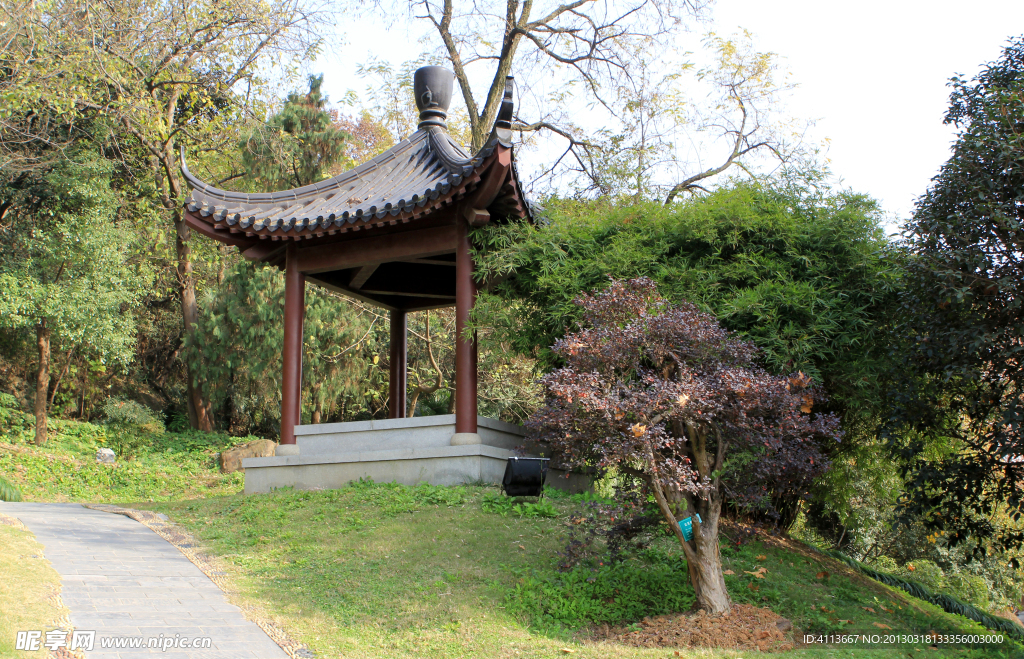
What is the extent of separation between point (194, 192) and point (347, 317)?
6.68m

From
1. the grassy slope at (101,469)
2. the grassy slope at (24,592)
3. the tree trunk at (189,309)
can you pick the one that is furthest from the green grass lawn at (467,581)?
the tree trunk at (189,309)

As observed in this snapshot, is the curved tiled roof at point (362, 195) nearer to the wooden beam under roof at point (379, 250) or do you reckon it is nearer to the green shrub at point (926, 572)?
the wooden beam under roof at point (379, 250)

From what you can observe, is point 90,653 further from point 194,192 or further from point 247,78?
point 247,78

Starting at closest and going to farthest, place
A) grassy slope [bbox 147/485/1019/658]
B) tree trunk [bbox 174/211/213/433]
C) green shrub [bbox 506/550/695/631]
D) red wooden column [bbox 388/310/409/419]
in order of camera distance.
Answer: grassy slope [bbox 147/485/1019/658]
green shrub [bbox 506/550/695/631]
red wooden column [bbox 388/310/409/419]
tree trunk [bbox 174/211/213/433]

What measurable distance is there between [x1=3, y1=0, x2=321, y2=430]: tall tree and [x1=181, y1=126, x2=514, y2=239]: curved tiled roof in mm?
3908

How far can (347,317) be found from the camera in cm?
1602

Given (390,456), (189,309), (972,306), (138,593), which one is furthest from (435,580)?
(189,309)

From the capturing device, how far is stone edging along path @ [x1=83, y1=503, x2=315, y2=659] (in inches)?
168

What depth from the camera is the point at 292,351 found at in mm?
9500

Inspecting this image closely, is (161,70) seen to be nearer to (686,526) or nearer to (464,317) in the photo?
(464,317)

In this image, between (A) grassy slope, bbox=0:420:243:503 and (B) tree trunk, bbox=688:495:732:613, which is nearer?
(B) tree trunk, bbox=688:495:732:613

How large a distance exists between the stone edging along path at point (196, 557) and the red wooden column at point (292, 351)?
183cm

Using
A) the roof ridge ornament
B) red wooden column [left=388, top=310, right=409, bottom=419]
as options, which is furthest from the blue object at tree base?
the roof ridge ornament

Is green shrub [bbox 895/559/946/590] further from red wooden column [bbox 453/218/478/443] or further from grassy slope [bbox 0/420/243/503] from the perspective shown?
grassy slope [bbox 0/420/243/503]
